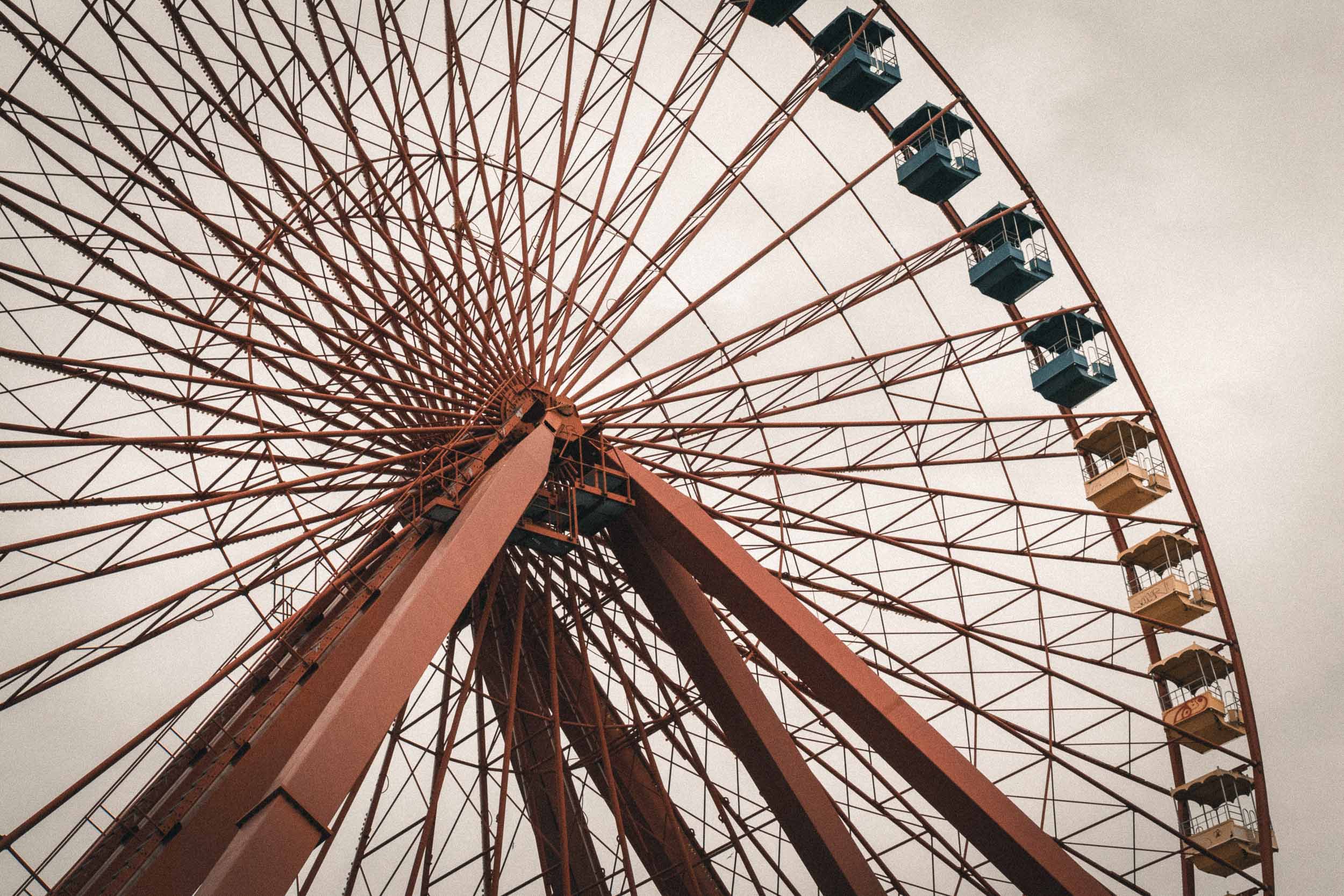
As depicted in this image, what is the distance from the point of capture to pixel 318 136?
3061 cm

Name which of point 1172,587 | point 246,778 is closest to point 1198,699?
point 1172,587

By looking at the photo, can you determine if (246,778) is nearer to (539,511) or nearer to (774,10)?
(539,511)

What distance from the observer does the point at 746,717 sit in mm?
15234

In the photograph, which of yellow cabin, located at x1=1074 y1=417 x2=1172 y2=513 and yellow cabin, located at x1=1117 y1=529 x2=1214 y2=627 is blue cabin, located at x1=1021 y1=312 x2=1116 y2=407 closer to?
yellow cabin, located at x1=1074 y1=417 x2=1172 y2=513

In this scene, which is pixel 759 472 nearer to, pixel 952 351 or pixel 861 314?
pixel 952 351

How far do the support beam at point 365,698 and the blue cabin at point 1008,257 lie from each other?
11.2 meters

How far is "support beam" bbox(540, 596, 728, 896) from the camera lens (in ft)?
58.2

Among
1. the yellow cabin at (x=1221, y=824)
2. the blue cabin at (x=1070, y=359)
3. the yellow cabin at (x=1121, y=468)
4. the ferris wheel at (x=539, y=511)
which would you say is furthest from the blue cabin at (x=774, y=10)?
the yellow cabin at (x=1221, y=824)

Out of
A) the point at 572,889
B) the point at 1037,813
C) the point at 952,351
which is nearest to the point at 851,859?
the point at 572,889

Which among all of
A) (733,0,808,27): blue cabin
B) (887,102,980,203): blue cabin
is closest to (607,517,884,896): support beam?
(887,102,980,203): blue cabin

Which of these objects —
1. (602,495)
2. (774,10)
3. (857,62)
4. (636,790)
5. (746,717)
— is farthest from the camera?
(774,10)

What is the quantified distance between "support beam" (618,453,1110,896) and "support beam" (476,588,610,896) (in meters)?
3.89

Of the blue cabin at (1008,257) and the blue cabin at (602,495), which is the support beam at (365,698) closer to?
the blue cabin at (602,495)

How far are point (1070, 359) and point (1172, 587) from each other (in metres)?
4.17
